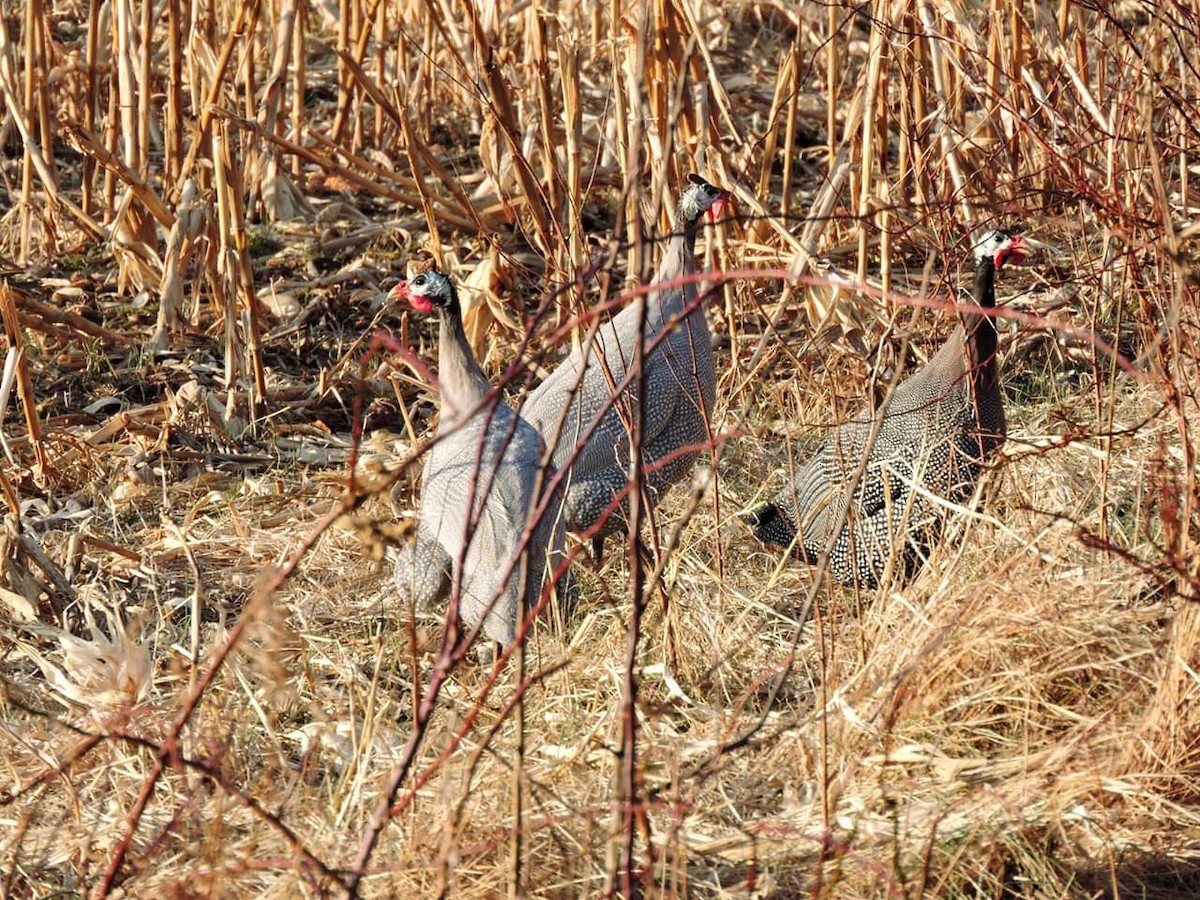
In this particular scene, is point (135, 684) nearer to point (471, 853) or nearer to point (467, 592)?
point (467, 592)

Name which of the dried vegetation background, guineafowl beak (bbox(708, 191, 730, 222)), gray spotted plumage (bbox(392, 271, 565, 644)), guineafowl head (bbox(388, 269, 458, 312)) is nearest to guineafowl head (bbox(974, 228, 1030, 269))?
the dried vegetation background

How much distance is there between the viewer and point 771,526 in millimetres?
4156

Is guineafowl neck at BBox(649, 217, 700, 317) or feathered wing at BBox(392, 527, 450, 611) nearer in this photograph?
feathered wing at BBox(392, 527, 450, 611)

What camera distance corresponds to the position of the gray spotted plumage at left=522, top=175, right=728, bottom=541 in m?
4.18

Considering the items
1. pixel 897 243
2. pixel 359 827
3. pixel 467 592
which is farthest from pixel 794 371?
pixel 359 827

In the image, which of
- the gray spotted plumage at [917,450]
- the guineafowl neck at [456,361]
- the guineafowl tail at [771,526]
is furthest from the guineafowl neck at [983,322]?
the guineafowl neck at [456,361]

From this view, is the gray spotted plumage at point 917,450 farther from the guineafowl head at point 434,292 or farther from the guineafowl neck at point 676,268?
the guineafowl head at point 434,292

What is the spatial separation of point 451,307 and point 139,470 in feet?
3.93

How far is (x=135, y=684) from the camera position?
3.21 m

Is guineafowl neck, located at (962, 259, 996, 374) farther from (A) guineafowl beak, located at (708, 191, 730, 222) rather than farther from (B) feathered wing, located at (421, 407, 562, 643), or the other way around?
(B) feathered wing, located at (421, 407, 562, 643)

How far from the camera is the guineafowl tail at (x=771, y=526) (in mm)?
4099

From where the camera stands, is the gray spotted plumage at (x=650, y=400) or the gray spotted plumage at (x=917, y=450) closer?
the gray spotted plumage at (x=917, y=450)

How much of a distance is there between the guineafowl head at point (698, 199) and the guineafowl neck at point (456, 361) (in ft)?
2.66

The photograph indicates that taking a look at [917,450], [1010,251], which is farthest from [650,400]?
[1010,251]
